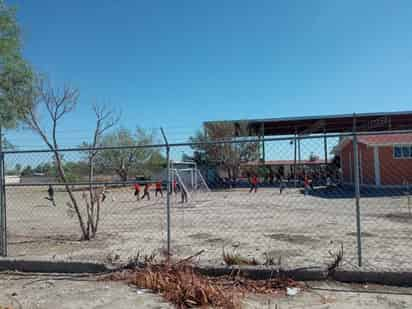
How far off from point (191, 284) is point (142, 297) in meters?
0.67

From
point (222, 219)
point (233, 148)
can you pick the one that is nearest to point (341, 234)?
point (222, 219)

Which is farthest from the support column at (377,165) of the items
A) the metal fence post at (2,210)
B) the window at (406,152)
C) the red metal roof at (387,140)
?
the metal fence post at (2,210)

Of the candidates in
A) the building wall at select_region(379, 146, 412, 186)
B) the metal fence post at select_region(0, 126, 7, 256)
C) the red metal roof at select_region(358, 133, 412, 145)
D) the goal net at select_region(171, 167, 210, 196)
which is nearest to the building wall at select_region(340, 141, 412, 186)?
the building wall at select_region(379, 146, 412, 186)

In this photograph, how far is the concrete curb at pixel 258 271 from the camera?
446 centimetres

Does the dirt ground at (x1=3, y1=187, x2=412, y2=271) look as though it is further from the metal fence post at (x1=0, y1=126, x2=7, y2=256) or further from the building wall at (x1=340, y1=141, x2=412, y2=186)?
the building wall at (x1=340, y1=141, x2=412, y2=186)

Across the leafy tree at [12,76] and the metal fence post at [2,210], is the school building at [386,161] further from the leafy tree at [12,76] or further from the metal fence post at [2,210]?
the metal fence post at [2,210]

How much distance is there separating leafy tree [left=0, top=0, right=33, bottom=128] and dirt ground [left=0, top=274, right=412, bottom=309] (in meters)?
4.28

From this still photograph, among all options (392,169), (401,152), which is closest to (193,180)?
(392,169)

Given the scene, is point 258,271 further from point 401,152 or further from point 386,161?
point 401,152

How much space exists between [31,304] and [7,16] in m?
6.30

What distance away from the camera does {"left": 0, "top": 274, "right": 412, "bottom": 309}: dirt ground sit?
3902mm

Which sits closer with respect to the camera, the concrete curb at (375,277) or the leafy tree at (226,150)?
the concrete curb at (375,277)

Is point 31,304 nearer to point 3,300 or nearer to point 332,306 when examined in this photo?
point 3,300

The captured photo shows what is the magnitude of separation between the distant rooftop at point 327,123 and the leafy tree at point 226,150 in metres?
0.47
